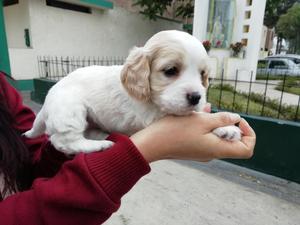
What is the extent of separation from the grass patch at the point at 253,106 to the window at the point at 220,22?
14.5 ft

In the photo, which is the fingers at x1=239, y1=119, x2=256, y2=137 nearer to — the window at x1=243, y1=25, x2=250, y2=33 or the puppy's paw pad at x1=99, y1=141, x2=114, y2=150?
the puppy's paw pad at x1=99, y1=141, x2=114, y2=150

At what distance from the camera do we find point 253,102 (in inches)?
224

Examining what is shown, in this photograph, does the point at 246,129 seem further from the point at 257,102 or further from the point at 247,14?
the point at 247,14

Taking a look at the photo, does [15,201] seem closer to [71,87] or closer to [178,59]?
[71,87]

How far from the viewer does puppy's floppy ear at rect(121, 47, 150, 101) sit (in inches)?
55.2

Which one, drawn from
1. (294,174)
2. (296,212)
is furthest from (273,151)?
(296,212)

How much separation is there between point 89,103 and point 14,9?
376 inches

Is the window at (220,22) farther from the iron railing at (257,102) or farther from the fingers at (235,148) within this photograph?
the fingers at (235,148)

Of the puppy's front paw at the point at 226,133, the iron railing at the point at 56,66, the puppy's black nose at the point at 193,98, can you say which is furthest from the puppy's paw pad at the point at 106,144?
the iron railing at the point at 56,66

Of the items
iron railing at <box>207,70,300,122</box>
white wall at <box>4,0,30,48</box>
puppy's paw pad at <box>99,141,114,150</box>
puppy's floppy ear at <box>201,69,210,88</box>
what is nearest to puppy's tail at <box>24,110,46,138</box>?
puppy's paw pad at <box>99,141,114,150</box>

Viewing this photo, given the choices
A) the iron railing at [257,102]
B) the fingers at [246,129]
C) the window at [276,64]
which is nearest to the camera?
the fingers at [246,129]

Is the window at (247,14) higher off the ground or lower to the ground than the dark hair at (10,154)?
higher

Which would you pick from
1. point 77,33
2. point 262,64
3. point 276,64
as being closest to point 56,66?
point 77,33

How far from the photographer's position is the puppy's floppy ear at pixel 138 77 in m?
1.40
